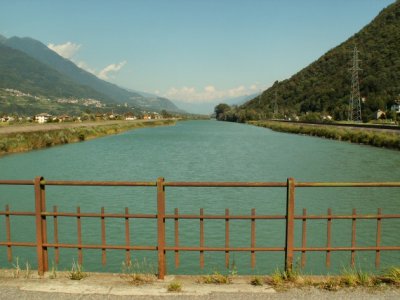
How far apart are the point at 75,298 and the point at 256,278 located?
2.76 m

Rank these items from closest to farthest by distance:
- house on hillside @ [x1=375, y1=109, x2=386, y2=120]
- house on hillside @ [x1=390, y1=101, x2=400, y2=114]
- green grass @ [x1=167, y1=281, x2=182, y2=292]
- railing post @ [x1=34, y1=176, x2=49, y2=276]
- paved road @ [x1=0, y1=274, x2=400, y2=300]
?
paved road @ [x1=0, y1=274, x2=400, y2=300] < green grass @ [x1=167, y1=281, x2=182, y2=292] < railing post @ [x1=34, y1=176, x2=49, y2=276] < house on hillside @ [x1=375, y1=109, x2=386, y2=120] < house on hillside @ [x1=390, y1=101, x2=400, y2=114]

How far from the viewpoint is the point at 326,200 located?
22656 mm

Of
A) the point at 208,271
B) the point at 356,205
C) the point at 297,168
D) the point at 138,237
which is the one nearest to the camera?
the point at 208,271

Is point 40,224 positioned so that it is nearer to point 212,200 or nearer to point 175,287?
point 175,287

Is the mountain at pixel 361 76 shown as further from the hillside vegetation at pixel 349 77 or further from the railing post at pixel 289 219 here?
the railing post at pixel 289 219

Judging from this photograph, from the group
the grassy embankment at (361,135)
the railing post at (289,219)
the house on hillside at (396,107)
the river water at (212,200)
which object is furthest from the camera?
the house on hillside at (396,107)

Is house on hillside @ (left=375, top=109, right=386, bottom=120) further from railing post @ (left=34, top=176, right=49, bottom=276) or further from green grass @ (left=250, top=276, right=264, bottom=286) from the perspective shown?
railing post @ (left=34, top=176, right=49, bottom=276)

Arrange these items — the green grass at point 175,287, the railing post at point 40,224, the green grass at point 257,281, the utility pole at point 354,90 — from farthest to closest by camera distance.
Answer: the utility pole at point 354,90
the railing post at point 40,224
the green grass at point 257,281
the green grass at point 175,287

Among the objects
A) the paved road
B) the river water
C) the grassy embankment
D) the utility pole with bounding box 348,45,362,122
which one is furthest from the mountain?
the paved road

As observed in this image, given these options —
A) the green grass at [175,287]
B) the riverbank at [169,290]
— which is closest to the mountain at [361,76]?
the riverbank at [169,290]

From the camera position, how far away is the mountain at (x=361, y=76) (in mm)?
117812

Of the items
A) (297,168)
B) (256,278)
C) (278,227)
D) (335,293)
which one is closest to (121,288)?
(256,278)

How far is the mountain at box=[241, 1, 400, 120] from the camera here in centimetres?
11781

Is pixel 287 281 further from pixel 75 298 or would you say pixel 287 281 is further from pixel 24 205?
pixel 24 205
